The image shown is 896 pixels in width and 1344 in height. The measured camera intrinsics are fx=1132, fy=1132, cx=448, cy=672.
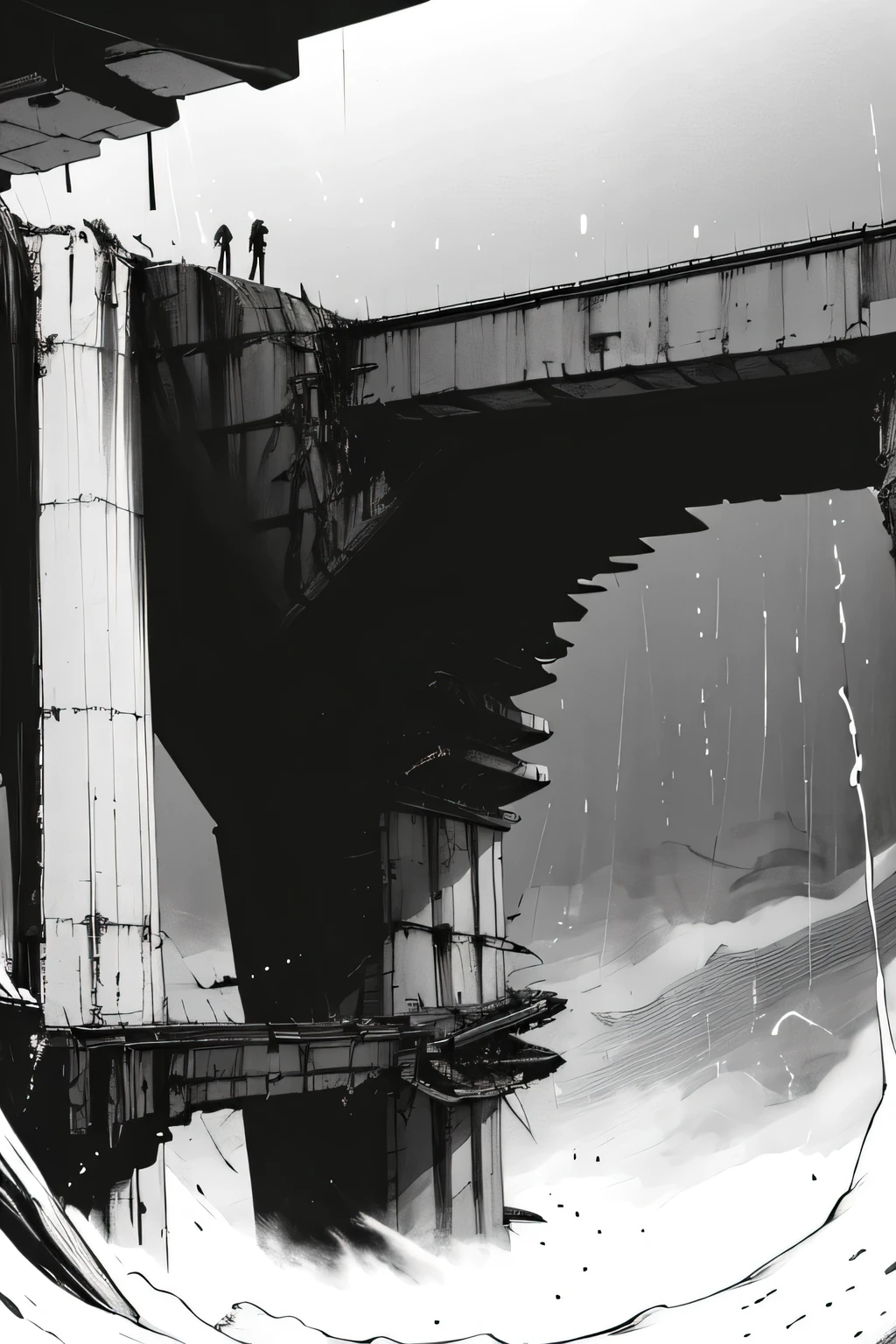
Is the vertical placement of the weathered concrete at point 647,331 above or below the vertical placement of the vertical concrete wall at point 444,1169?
above

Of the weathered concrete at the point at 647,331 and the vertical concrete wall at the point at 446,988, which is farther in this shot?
the vertical concrete wall at the point at 446,988

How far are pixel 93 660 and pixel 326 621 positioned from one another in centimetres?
49

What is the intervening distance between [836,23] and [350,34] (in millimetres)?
852

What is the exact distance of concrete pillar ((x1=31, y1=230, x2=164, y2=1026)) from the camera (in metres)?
2.17

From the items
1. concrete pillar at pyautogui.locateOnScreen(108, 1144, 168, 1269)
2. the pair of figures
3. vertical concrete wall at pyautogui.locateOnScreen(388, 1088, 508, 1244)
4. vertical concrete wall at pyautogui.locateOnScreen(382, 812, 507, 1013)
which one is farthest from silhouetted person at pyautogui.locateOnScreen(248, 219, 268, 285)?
concrete pillar at pyautogui.locateOnScreen(108, 1144, 168, 1269)

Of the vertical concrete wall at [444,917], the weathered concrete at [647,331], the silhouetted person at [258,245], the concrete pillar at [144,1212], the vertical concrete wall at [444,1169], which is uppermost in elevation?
the silhouetted person at [258,245]

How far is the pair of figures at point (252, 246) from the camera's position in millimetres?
2129

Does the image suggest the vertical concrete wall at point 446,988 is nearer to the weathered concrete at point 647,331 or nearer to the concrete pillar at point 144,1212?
the concrete pillar at point 144,1212

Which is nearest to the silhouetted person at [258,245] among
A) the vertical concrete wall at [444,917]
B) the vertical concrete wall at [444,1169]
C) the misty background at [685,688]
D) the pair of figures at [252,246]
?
the pair of figures at [252,246]

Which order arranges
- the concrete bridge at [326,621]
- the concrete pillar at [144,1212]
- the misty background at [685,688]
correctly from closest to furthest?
the misty background at [685,688] < the concrete bridge at [326,621] < the concrete pillar at [144,1212]

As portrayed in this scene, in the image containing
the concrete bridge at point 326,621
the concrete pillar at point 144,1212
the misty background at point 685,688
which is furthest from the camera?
the concrete pillar at point 144,1212

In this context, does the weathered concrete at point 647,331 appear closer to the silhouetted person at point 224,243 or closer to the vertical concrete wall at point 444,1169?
the silhouetted person at point 224,243

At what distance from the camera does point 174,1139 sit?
212cm

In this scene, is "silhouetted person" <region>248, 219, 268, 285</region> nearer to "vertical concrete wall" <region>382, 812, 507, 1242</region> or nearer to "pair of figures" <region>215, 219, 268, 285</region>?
"pair of figures" <region>215, 219, 268, 285</region>
